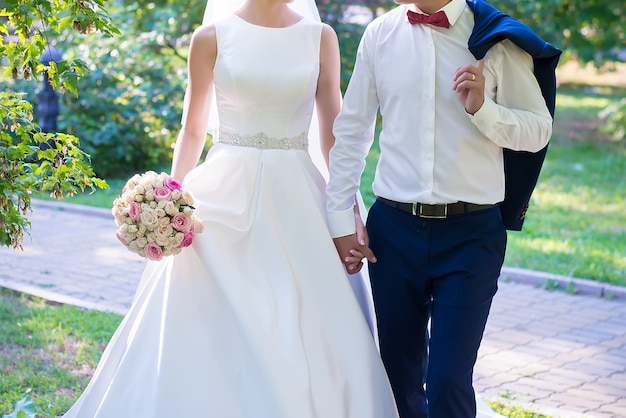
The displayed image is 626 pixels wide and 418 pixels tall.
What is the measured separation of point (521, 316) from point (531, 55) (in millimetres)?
3744

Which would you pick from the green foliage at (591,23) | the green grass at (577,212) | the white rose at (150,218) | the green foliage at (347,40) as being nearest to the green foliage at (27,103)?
the white rose at (150,218)

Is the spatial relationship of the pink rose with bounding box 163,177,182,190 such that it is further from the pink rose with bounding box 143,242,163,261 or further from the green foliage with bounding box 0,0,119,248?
the green foliage with bounding box 0,0,119,248

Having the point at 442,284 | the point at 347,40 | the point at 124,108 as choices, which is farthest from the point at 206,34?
the point at 347,40

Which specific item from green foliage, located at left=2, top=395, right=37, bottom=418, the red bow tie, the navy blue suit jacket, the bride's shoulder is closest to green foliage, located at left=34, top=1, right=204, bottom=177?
green foliage, located at left=2, top=395, right=37, bottom=418

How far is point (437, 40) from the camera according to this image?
350cm

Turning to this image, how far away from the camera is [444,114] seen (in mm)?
3461

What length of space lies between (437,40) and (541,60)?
1.32 feet

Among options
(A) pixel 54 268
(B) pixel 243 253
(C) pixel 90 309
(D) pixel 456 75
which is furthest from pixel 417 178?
(A) pixel 54 268

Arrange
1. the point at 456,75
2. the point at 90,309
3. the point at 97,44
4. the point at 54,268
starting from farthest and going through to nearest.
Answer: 1. the point at 97,44
2. the point at 54,268
3. the point at 90,309
4. the point at 456,75

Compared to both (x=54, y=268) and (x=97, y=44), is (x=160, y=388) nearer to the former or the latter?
(x=54, y=268)

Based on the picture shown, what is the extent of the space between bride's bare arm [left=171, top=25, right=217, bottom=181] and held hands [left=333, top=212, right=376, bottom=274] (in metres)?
0.82

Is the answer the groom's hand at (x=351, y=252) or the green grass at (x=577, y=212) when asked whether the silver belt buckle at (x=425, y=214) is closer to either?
the groom's hand at (x=351, y=252)

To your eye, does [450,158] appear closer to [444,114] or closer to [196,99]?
[444,114]

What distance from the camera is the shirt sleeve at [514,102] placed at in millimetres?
3293
